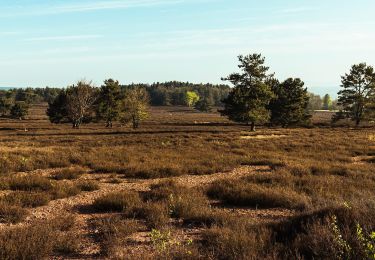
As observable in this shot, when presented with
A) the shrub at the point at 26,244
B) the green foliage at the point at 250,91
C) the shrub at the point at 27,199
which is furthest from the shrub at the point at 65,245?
the green foliage at the point at 250,91

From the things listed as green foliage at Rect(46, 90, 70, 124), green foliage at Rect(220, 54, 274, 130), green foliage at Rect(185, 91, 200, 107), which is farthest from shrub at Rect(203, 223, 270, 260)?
green foliage at Rect(185, 91, 200, 107)

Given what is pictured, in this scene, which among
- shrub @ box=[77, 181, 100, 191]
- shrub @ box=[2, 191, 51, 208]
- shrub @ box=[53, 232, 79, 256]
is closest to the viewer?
shrub @ box=[53, 232, 79, 256]

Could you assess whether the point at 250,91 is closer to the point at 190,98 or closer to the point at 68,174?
the point at 68,174

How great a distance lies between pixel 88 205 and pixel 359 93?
203 ft

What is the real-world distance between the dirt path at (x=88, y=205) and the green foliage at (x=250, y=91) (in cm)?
3266

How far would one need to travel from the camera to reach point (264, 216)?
372 inches

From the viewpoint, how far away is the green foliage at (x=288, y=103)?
59625 mm

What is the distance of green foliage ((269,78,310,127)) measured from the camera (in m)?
59.6

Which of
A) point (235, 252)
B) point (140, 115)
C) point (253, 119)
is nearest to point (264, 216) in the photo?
point (235, 252)

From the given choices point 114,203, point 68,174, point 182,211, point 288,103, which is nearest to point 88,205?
point 114,203

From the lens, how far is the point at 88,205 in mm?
10602

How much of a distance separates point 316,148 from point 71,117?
50418mm

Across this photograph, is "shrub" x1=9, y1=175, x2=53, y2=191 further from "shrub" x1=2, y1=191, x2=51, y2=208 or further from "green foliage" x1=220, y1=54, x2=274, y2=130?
"green foliage" x1=220, y1=54, x2=274, y2=130

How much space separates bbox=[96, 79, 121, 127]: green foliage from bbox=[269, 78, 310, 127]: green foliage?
27.0 metres
